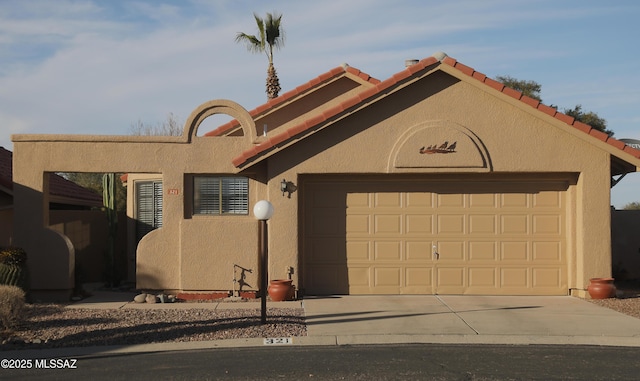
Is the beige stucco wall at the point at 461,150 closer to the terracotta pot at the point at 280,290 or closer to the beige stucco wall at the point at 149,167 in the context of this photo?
the terracotta pot at the point at 280,290

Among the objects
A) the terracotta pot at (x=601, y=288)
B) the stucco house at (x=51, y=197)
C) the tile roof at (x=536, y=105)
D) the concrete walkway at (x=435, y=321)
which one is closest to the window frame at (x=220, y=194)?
the concrete walkway at (x=435, y=321)

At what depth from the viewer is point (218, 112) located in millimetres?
15461

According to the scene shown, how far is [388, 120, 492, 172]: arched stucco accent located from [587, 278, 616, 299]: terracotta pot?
10.3ft

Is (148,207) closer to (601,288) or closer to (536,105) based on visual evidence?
(536,105)

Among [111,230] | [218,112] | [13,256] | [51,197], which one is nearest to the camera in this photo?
[13,256]

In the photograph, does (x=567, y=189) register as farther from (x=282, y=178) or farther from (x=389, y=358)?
(x=389, y=358)

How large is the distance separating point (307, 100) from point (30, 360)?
1244cm

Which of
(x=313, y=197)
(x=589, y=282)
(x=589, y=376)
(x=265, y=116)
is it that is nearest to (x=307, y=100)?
(x=265, y=116)

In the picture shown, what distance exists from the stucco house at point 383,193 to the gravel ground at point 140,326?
1.98 meters

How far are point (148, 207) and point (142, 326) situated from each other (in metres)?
7.08

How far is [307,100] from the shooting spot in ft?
68.5

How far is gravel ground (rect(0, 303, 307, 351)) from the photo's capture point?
1123 centimetres

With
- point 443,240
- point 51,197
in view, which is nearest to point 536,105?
point 443,240

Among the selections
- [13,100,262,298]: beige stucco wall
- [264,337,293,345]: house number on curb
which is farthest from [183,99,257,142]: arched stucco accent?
[264,337,293,345]: house number on curb
